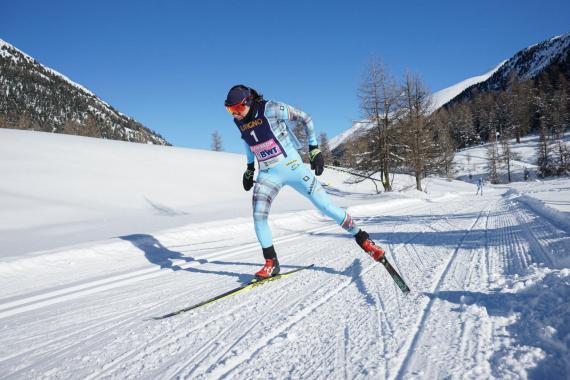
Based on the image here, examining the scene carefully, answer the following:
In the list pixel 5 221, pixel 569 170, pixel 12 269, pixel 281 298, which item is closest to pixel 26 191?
pixel 5 221

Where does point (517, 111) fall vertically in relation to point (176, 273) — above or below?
above

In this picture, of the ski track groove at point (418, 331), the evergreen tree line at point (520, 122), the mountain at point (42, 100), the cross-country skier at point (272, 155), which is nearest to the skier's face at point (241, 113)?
the cross-country skier at point (272, 155)

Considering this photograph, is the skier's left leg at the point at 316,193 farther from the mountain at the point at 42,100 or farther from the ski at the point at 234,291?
the mountain at the point at 42,100

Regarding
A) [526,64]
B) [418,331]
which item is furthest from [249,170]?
[526,64]

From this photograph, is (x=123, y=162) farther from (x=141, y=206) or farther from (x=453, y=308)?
(x=453, y=308)

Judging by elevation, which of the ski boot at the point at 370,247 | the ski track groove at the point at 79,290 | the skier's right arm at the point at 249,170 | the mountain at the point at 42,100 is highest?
the mountain at the point at 42,100

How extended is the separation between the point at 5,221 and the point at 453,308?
11.9m

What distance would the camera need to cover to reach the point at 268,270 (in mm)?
3691

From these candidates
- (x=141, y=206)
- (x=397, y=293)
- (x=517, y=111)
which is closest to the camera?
(x=397, y=293)

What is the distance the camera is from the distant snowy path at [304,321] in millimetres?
1719

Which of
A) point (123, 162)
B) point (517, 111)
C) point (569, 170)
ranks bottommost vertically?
point (569, 170)

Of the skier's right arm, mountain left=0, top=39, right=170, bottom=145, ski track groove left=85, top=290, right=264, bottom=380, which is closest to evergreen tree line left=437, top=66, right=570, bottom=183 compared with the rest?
the skier's right arm

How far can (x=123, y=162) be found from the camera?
20.2 meters

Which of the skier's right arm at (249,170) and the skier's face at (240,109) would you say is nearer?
the skier's face at (240,109)
